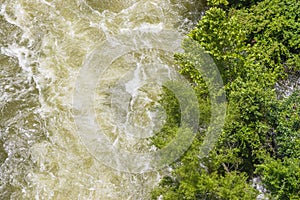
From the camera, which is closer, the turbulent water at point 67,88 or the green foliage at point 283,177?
the green foliage at point 283,177

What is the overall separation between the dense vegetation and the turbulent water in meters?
2.19

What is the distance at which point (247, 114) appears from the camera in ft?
48.2

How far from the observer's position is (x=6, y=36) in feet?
59.6

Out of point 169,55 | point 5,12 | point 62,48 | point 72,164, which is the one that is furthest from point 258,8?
point 5,12

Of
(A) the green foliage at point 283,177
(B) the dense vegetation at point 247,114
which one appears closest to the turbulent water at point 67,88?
(B) the dense vegetation at point 247,114

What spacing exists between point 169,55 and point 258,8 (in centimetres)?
422

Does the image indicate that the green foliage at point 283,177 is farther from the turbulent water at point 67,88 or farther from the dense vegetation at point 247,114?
the turbulent water at point 67,88

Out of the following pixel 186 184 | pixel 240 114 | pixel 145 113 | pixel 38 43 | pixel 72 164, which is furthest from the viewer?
pixel 38 43

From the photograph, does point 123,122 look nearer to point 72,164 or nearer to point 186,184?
point 72,164

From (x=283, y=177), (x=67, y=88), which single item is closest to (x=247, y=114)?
(x=283, y=177)

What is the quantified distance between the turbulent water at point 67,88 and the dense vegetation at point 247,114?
7.18 feet

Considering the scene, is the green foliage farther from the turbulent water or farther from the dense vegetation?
the turbulent water

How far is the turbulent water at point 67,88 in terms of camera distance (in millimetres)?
15656

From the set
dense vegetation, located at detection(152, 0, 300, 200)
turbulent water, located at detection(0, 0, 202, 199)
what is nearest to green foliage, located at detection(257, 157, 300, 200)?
dense vegetation, located at detection(152, 0, 300, 200)
